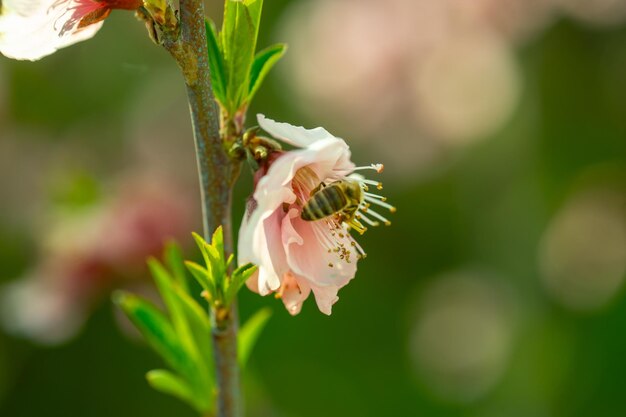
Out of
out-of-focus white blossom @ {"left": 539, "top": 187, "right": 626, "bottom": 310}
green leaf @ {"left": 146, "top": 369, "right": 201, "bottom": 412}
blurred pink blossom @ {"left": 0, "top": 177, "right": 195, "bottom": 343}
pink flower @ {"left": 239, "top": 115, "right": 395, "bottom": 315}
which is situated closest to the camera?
pink flower @ {"left": 239, "top": 115, "right": 395, "bottom": 315}

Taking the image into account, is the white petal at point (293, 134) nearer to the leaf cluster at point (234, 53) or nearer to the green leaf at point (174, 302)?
the leaf cluster at point (234, 53)

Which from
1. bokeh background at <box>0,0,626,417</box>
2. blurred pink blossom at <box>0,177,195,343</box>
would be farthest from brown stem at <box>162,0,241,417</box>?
bokeh background at <box>0,0,626,417</box>

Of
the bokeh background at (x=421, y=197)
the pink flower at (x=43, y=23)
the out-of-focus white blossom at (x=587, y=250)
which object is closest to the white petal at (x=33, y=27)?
the pink flower at (x=43, y=23)

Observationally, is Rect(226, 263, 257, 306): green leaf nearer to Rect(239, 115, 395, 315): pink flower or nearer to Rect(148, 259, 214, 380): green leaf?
Rect(239, 115, 395, 315): pink flower

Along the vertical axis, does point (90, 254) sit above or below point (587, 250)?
above

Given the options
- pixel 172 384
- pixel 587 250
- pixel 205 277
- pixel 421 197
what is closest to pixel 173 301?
pixel 172 384

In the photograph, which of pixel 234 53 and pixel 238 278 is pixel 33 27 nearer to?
pixel 234 53

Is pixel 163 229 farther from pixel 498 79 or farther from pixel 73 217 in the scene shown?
pixel 498 79
